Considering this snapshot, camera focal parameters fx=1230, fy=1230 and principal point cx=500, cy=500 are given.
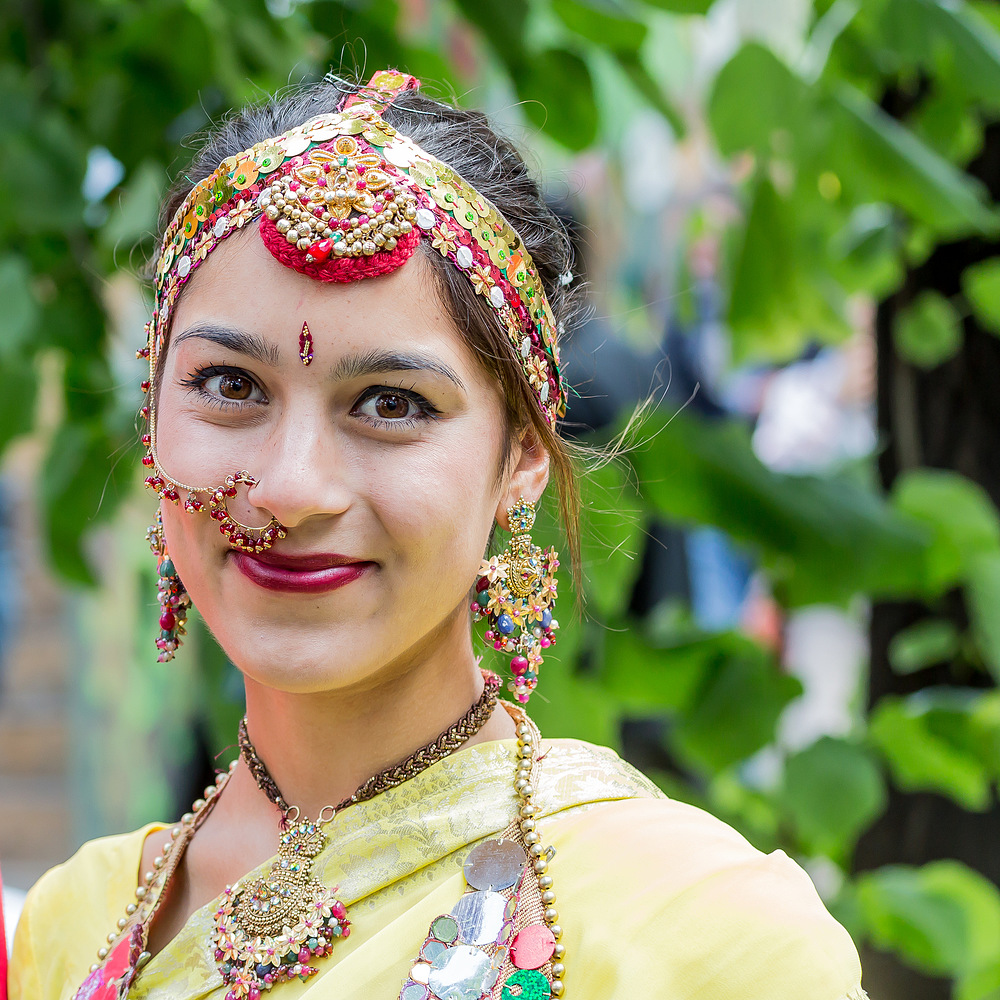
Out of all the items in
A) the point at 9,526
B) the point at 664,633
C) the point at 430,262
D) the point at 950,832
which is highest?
the point at 430,262

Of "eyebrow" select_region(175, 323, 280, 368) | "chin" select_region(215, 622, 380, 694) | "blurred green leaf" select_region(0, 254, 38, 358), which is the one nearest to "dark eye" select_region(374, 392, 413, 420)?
"eyebrow" select_region(175, 323, 280, 368)

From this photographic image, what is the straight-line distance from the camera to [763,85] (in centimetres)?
204

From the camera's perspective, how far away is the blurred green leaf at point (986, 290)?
2305 millimetres

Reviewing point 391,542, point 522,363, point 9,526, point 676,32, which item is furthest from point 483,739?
point 9,526

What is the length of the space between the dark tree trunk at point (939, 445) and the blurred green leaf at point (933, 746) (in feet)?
0.92

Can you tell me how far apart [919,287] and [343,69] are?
125 cm

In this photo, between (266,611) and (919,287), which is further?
(919,287)

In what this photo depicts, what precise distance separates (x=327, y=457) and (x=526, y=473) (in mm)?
287

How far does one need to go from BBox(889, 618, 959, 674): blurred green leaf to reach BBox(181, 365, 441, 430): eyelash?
1.58 m

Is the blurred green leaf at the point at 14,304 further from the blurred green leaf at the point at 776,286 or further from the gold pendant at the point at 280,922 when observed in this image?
the blurred green leaf at the point at 776,286

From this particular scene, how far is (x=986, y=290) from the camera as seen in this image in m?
2.32

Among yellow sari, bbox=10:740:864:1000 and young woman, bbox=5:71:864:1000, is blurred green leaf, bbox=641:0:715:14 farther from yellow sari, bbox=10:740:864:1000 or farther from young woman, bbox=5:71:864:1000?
yellow sari, bbox=10:740:864:1000

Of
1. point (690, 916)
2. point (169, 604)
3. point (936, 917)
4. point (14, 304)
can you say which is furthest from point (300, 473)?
point (936, 917)

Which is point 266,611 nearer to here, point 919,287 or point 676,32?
point 919,287
